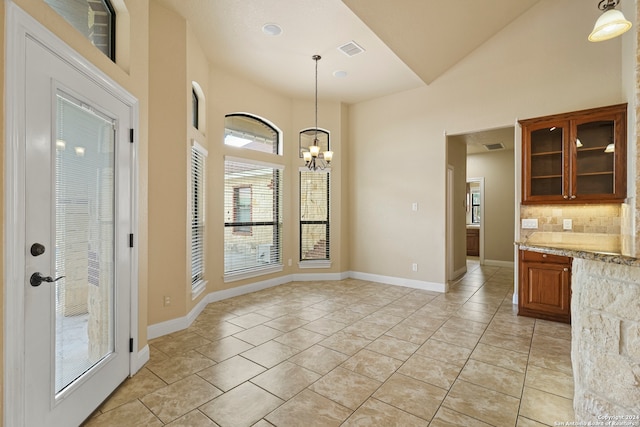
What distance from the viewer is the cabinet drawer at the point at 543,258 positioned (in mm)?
3584

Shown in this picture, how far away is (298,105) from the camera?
5719 mm

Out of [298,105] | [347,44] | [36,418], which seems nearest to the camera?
[36,418]

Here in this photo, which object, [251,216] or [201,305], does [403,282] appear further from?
[201,305]

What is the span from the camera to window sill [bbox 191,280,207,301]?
372 cm

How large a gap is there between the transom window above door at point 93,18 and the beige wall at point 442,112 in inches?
169

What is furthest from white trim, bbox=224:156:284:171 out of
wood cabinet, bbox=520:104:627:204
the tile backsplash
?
the tile backsplash

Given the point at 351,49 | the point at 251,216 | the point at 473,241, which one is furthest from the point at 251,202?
the point at 473,241

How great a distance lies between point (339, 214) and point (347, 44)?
295 centimetres

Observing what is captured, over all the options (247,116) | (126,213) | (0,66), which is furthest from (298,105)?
(0,66)

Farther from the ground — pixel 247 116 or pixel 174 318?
pixel 247 116

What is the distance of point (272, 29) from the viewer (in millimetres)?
3531

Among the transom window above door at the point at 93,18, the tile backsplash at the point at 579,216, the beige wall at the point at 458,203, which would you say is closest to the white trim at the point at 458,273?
the beige wall at the point at 458,203

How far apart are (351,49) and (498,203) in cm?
571

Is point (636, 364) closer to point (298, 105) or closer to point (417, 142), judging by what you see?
point (417, 142)
